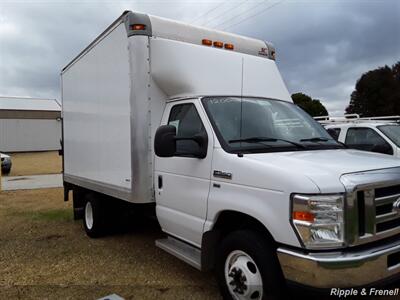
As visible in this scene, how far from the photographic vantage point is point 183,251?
4.65 m

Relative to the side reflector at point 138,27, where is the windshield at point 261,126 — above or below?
below

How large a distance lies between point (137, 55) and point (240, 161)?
2.13 meters

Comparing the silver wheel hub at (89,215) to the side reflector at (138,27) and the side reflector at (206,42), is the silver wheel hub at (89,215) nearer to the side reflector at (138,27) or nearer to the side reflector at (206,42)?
the side reflector at (138,27)

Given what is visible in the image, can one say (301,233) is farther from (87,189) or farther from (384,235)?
(87,189)

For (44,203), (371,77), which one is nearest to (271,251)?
(44,203)

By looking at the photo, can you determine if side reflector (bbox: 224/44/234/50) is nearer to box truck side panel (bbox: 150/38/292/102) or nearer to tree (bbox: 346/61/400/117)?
box truck side panel (bbox: 150/38/292/102)

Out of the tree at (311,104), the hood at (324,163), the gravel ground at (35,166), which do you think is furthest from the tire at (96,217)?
the tree at (311,104)

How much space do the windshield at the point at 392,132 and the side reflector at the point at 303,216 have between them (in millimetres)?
6053

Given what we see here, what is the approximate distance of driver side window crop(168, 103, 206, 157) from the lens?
4.48 metres

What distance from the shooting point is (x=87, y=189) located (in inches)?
290

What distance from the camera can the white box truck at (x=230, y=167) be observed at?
3.14 m

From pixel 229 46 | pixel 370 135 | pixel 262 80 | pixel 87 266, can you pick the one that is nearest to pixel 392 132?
pixel 370 135

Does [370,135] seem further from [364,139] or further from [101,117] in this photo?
[101,117]

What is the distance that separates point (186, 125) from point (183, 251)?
1.45m
